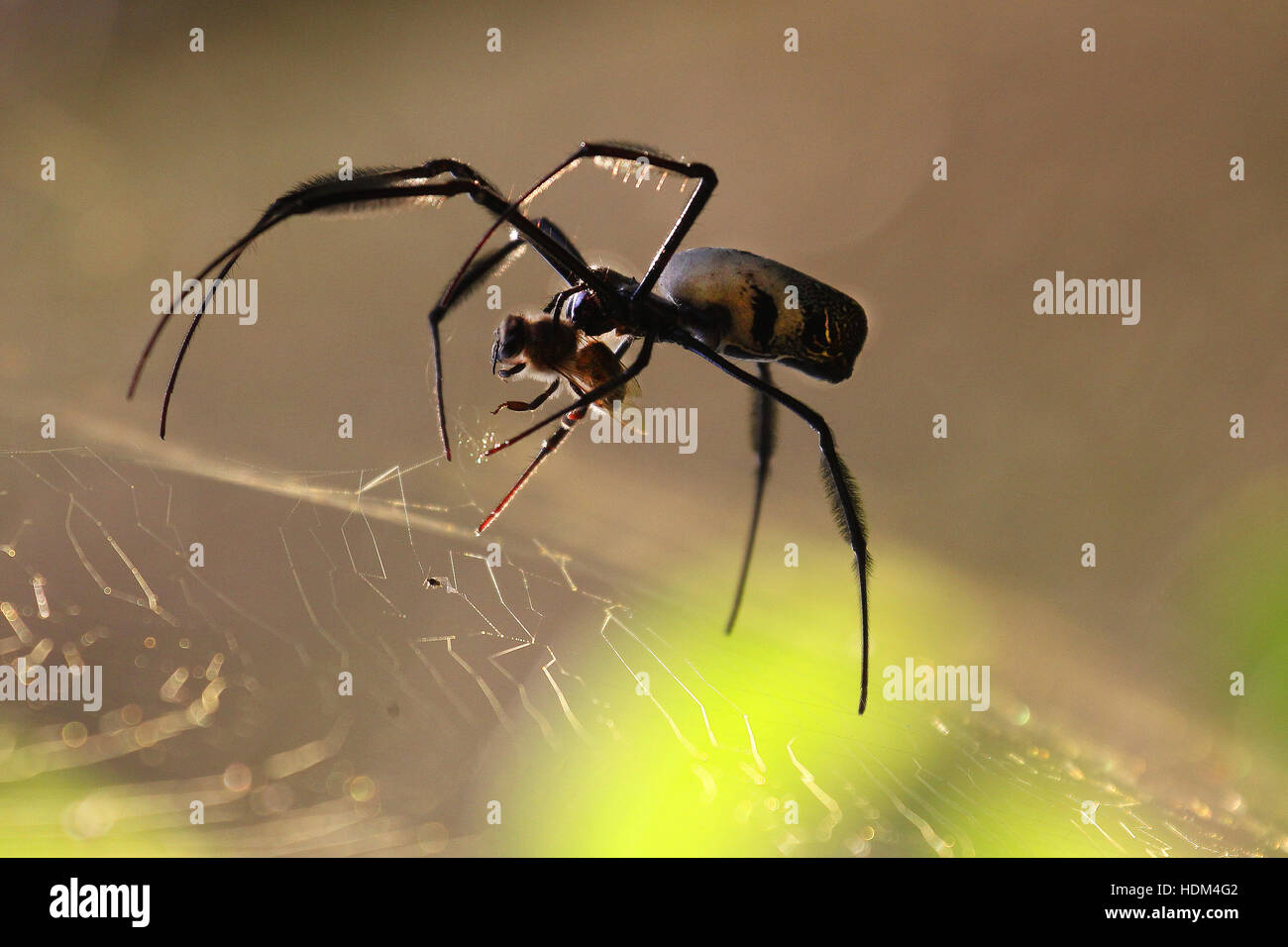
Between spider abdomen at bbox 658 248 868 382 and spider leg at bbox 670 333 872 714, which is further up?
spider abdomen at bbox 658 248 868 382

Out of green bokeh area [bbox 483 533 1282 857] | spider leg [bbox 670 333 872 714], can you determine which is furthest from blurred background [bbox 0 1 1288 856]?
spider leg [bbox 670 333 872 714]

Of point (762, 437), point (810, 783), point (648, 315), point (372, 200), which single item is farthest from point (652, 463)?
point (810, 783)

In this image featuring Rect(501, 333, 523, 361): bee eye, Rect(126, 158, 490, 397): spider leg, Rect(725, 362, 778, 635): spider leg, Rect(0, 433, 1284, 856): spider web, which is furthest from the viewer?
Rect(725, 362, 778, 635): spider leg

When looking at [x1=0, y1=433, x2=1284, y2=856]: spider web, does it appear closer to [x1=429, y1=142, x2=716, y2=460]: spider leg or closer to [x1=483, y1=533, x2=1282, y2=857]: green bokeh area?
[x1=483, y1=533, x2=1282, y2=857]: green bokeh area

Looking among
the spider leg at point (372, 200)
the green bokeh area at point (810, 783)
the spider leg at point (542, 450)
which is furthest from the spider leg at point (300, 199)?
the green bokeh area at point (810, 783)

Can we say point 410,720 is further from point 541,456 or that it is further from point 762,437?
point 762,437

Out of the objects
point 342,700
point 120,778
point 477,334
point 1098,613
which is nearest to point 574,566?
point 342,700
